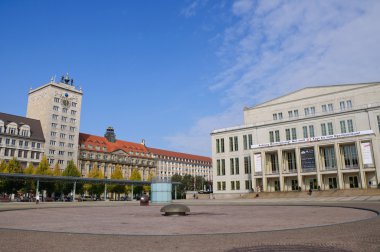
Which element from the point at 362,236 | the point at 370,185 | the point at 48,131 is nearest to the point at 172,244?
the point at 362,236

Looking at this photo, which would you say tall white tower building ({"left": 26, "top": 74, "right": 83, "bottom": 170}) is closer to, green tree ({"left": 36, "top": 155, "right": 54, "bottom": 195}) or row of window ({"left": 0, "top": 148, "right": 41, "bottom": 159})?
row of window ({"left": 0, "top": 148, "right": 41, "bottom": 159})

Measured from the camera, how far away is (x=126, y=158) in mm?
127750

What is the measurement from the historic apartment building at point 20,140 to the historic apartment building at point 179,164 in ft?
188

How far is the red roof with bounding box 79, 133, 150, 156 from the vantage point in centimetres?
11619

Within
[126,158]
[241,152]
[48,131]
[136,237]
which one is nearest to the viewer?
[136,237]

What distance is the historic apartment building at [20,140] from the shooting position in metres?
84.9

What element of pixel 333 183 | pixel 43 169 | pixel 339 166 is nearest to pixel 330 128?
pixel 339 166

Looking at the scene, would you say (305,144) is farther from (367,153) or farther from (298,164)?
(367,153)

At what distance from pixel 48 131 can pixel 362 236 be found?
9805 cm

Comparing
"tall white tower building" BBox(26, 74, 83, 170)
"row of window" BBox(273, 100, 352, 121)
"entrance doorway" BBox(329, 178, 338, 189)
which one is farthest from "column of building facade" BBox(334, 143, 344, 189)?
"tall white tower building" BBox(26, 74, 83, 170)

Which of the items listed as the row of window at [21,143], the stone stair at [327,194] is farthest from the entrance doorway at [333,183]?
the row of window at [21,143]

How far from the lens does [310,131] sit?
66188 millimetres

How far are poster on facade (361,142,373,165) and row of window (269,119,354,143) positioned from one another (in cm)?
709

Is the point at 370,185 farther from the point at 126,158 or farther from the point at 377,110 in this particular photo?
the point at 126,158
